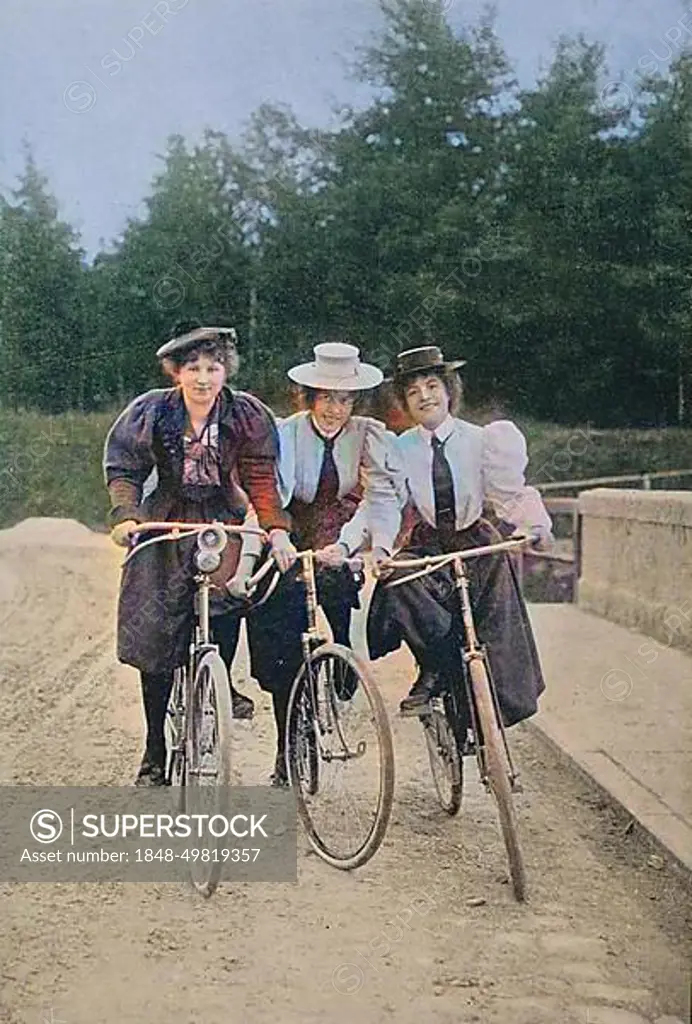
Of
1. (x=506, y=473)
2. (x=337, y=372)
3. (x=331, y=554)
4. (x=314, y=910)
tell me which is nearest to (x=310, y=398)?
(x=337, y=372)

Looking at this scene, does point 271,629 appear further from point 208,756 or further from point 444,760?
point 444,760

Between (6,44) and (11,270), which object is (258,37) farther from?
(11,270)

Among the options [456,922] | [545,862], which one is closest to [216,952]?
[456,922]

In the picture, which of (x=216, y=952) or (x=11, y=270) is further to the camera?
(x=11, y=270)

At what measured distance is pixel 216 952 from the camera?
2.75 m

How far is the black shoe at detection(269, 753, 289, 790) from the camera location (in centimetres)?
291

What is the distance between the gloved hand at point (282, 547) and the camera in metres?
2.87

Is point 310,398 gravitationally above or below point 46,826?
above

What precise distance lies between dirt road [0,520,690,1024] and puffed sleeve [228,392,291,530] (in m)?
0.31

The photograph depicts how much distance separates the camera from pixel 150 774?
2959 mm

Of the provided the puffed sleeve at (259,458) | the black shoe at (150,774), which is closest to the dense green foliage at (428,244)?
the puffed sleeve at (259,458)

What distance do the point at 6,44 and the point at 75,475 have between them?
89 cm

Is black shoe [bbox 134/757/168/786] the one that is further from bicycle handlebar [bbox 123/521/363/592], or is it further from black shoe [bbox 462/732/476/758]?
black shoe [bbox 462/732/476/758]

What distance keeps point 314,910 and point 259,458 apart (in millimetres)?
898
